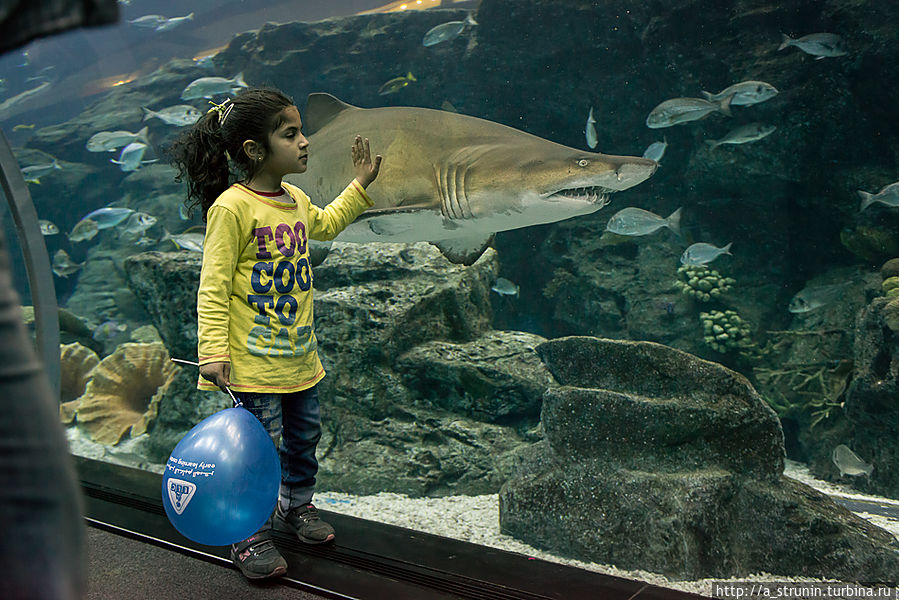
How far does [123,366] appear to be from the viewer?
564 cm

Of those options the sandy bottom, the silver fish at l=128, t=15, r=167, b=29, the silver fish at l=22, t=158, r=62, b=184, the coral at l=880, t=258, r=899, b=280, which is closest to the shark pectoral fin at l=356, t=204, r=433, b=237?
the sandy bottom

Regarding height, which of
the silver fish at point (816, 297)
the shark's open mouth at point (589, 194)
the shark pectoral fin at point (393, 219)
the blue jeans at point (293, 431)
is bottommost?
the silver fish at point (816, 297)

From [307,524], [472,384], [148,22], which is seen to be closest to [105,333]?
[472,384]

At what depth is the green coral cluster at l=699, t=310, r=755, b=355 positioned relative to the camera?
6090mm

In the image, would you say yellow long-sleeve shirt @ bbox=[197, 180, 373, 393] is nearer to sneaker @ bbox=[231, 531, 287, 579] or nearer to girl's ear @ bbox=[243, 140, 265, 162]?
girl's ear @ bbox=[243, 140, 265, 162]

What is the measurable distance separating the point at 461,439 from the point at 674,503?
61.2 inches

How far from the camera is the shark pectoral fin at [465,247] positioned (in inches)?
121

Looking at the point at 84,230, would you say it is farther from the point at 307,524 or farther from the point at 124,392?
the point at 307,524

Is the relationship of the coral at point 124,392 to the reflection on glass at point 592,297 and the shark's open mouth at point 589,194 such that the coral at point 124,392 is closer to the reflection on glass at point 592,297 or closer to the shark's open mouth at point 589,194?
the reflection on glass at point 592,297

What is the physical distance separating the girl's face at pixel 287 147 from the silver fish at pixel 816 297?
17.8 feet

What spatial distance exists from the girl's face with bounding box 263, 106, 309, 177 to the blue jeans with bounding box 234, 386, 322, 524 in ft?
2.72

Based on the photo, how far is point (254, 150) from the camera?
194 centimetres

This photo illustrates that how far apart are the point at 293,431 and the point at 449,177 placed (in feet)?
4.78

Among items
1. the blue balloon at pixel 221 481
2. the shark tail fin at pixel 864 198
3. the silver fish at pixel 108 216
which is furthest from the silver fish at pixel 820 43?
the silver fish at pixel 108 216
